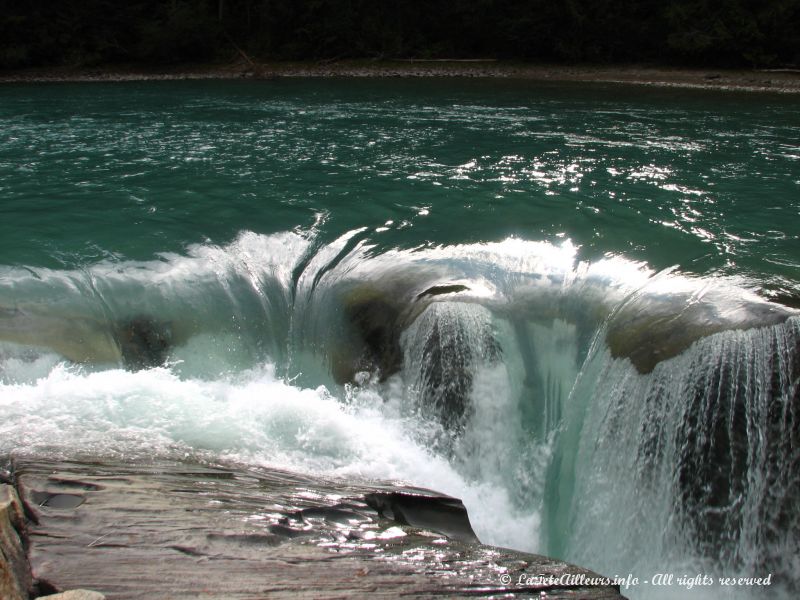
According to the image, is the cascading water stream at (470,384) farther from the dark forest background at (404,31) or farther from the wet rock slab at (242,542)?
the dark forest background at (404,31)

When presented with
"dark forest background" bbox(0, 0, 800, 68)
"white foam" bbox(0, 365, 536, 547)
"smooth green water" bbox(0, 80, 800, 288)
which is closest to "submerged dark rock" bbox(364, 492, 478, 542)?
"white foam" bbox(0, 365, 536, 547)

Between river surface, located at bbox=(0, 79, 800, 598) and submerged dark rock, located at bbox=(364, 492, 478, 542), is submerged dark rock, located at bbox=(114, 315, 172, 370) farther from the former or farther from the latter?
submerged dark rock, located at bbox=(364, 492, 478, 542)

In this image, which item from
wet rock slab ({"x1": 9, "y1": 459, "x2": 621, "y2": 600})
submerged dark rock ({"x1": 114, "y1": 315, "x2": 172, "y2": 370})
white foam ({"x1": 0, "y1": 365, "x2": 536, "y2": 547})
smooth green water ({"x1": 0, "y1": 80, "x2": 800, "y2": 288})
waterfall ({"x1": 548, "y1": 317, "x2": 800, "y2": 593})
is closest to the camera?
wet rock slab ({"x1": 9, "y1": 459, "x2": 621, "y2": 600})

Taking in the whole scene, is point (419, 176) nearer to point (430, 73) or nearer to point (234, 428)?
point (234, 428)

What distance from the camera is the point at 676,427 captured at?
17.9 ft

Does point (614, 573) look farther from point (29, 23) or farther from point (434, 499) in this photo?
point (29, 23)

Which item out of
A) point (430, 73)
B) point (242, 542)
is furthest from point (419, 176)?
point (430, 73)

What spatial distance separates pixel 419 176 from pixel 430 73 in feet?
56.8

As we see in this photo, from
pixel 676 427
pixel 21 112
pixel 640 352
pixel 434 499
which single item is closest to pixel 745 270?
pixel 640 352

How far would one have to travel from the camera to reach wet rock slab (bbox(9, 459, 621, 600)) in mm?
3568

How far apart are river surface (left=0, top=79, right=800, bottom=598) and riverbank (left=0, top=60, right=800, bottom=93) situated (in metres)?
13.7

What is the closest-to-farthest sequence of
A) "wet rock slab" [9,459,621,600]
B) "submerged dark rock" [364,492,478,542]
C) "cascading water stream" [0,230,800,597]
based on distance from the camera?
"wet rock slab" [9,459,621,600] → "submerged dark rock" [364,492,478,542] → "cascading water stream" [0,230,800,597]

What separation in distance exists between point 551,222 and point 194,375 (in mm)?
4473

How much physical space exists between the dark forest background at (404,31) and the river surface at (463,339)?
16.7 m
